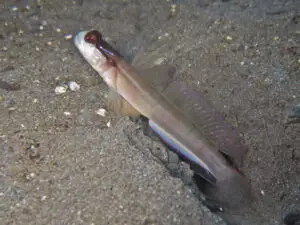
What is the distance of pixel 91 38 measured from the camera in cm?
304

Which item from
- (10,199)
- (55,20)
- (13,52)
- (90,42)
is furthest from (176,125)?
(55,20)

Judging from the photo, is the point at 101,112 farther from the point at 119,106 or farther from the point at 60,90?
the point at 60,90

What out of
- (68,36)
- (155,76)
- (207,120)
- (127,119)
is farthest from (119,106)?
(68,36)

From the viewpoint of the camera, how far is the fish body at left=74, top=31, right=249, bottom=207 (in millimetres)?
2752

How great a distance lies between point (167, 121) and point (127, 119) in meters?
0.40

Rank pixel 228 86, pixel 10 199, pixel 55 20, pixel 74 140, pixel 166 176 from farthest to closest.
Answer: pixel 55 20
pixel 228 86
pixel 74 140
pixel 166 176
pixel 10 199

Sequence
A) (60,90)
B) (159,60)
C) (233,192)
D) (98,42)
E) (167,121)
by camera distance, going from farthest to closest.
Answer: (159,60) → (60,90) → (98,42) → (167,121) → (233,192)

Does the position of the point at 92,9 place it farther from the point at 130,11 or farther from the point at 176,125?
the point at 176,125

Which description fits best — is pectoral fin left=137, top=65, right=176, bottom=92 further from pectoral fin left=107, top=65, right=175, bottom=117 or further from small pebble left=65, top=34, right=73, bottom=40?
small pebble left=65, top=34, right=73, bottom=40

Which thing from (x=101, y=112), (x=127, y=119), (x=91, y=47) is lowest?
(x=101, y=112)

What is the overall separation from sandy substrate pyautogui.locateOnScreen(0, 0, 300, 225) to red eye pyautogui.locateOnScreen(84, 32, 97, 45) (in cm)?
44

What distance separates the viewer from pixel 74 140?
2723 millimetres

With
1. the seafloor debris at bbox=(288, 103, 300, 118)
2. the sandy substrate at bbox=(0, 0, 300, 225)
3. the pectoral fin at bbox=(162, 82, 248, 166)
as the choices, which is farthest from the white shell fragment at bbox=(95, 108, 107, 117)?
the seafloor debris at bbox=(288, 103, 300, 118)

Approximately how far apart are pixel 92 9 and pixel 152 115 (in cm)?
240
